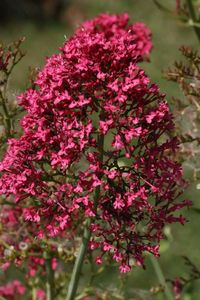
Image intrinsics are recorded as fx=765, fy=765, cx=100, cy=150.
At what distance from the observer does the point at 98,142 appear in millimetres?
2850

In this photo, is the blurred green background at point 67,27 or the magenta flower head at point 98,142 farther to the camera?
the blurred green background at point 67,27

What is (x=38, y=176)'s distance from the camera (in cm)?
291

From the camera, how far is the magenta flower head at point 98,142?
2768mm

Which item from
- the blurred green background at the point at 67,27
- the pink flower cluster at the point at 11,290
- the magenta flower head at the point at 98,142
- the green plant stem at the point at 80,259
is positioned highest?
the blurred green background at the point at 67,27

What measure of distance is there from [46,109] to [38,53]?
9798 mm

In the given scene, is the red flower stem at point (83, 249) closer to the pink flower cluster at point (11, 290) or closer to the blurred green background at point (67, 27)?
the pink flower cluster at point (11, 290)

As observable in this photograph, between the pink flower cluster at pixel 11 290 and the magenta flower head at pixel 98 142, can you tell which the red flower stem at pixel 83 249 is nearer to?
the magenta flower head at pixel 98 142

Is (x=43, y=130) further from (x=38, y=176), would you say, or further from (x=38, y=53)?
(x=38, y=53)

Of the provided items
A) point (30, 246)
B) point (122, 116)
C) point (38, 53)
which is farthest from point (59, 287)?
point (38, 53)

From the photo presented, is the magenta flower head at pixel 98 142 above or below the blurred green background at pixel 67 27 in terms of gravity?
below

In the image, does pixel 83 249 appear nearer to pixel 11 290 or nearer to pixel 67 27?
pixel 11 290

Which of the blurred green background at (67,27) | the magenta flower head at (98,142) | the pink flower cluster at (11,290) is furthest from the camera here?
the blurred green background at (67,27)

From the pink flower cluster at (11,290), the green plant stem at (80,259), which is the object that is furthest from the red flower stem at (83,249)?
the pink flower cluster at (11,290)

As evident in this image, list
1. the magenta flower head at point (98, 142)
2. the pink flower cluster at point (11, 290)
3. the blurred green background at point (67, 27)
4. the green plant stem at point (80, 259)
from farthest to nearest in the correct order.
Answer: the blurred green background at point (67, 27) < the pink flower cluster at point (11, 290) < the green plant stem at point (80, 259) < the magenta flower head at point (98, 142)
